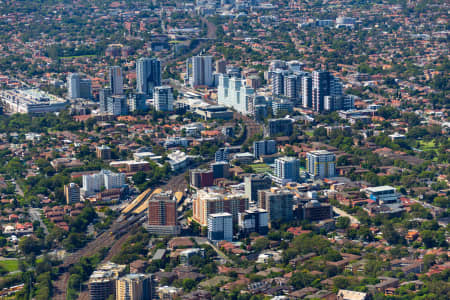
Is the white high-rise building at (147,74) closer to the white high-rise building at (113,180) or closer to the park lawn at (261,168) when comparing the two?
the park lawn at (261,168)

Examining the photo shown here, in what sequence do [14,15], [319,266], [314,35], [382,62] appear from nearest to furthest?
[319,266] → [382,62] → [314,35] → [14,15]

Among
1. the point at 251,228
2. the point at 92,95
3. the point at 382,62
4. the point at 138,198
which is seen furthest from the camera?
the point at 382,62

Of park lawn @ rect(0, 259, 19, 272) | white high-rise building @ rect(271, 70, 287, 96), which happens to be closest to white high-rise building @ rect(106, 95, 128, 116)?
white high-rise building @ rect(271, 70, 287, 96)

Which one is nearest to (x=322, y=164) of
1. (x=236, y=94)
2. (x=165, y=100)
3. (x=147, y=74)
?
(x=236, y=94)

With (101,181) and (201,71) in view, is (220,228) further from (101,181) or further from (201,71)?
(201,71)

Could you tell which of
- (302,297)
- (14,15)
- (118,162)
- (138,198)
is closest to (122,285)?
(302,297)

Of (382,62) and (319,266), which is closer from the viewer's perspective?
(319,266)

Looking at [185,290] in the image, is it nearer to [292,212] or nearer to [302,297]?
[302,297]
